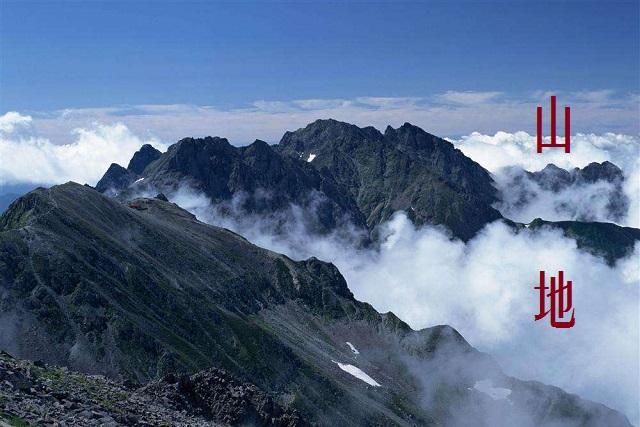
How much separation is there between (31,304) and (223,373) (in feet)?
299

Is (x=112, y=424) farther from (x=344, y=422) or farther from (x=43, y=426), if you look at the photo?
(x=344, y=422)

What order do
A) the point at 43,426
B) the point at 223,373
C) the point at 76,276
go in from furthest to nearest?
the point at 76,276, the point at 223,373, the point at 43,426

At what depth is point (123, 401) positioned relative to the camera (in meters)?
65.9

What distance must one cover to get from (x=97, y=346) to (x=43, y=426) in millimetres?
122969

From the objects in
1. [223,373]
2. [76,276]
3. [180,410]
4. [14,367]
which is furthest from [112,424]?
[76,276]

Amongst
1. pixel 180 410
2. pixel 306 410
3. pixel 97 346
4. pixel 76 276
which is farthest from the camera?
pixel 306 410

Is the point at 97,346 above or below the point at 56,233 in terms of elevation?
below

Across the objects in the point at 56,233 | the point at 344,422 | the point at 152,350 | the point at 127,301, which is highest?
the point at 56,233

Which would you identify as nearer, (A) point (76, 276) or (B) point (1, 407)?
(B) point (1, 407)

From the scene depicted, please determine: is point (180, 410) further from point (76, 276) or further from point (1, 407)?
point (76, 276)

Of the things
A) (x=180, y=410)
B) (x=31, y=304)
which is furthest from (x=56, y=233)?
(x=180, y=410)

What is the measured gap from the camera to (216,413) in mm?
86000

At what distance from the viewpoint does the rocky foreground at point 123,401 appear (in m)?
49.7

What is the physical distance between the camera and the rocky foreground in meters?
49.7
